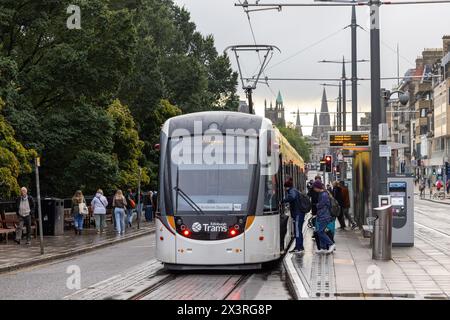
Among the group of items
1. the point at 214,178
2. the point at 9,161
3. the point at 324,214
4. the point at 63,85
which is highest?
the point at 63,85

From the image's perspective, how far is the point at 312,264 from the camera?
17156 millimetres

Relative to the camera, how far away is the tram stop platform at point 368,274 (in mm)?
12462

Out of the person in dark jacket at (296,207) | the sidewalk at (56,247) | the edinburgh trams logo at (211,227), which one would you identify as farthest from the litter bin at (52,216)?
the edinburgh trams logo at (211,227)

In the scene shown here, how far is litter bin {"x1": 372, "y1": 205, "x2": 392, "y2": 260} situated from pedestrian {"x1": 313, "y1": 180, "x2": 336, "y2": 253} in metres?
1.55

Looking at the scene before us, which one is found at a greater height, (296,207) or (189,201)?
(189,201)

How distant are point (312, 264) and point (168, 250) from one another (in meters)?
2.93

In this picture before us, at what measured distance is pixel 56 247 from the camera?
981 inches

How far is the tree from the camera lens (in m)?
26.4

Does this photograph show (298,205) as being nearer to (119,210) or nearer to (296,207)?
(296,207)

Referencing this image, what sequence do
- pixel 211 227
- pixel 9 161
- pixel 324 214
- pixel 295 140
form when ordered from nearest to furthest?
pixel 211 227, pixel 324 214, pixel 9 161, pixel 295 140

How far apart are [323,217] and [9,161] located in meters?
11.7

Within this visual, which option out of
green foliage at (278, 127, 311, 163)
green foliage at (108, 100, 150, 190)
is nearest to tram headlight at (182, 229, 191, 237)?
green foliage at (108, 100, 150, 190)

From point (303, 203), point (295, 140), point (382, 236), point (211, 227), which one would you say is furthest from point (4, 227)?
point (295, 140)
